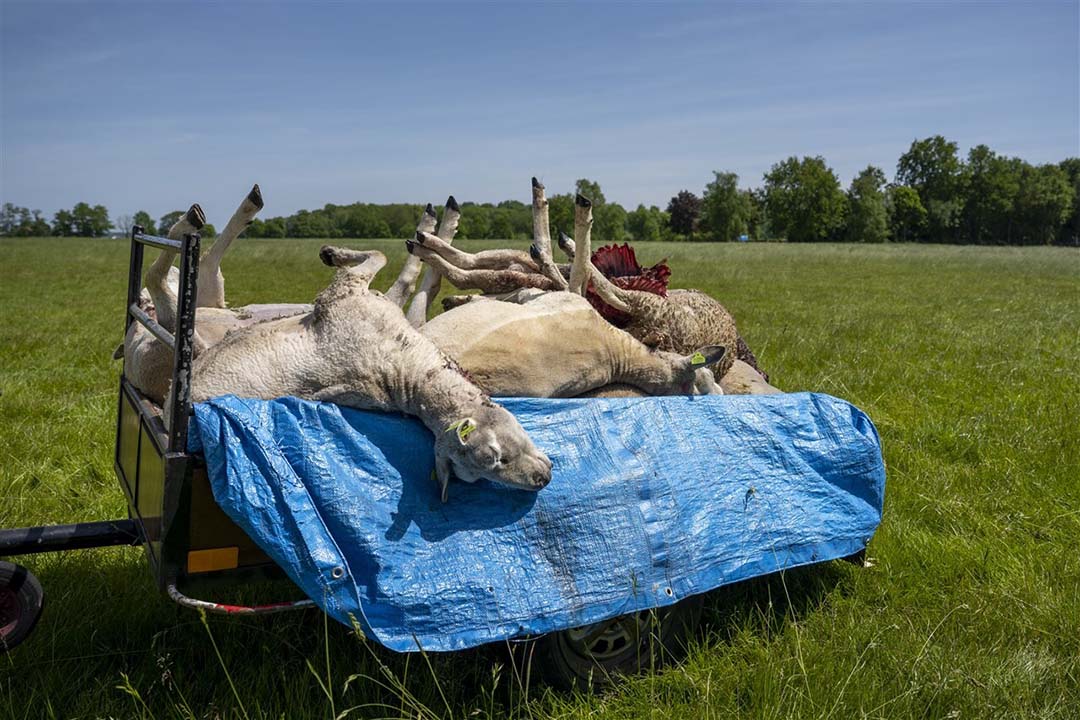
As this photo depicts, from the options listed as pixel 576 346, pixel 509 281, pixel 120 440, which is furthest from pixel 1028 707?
pixel 120 440

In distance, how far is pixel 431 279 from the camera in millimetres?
4188

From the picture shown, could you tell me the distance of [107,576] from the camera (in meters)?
4.04

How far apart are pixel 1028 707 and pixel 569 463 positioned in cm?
199

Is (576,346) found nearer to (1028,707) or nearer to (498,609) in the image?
(498,609)

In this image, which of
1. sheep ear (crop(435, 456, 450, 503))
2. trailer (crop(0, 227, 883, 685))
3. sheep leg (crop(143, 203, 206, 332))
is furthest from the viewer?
sheep leg (crop(143, 203, 206, 332))

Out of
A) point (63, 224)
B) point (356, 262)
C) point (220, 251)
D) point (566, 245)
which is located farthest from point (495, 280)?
point (63, 224)

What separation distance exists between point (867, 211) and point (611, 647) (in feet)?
357

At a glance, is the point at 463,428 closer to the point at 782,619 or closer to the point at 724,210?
the point at 782,619

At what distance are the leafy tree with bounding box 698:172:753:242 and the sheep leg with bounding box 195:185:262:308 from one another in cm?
10669

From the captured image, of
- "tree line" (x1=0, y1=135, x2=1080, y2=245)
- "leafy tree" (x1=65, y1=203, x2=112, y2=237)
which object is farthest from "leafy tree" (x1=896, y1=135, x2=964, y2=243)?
"leafy tree" (x1=65, y1=203, x2=112, y2=237)

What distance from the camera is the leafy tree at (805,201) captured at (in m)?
107

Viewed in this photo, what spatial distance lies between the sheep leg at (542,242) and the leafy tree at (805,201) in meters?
105

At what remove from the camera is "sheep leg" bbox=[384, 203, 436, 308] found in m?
3.81

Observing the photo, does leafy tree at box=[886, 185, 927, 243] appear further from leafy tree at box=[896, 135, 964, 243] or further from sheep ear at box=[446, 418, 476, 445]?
sheep ear at box=[446, 418, 476, 445]
